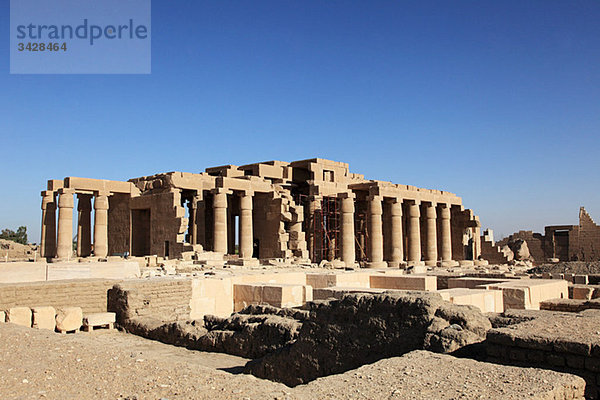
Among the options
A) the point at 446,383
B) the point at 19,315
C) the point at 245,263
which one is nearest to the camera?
the point at 446,383

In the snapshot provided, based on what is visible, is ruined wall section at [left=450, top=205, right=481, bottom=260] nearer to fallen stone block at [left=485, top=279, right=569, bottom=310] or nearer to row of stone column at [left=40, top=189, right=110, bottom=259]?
row of stone column at [left=40, top=189, right=110, bottom=259]

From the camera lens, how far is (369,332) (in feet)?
21.3

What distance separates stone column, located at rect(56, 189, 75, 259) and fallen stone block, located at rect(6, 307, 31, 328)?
14699 millimetres

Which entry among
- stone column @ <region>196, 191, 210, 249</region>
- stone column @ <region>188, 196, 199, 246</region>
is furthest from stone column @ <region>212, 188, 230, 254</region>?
stone column @ <region>196, 191, 210, 249</region>

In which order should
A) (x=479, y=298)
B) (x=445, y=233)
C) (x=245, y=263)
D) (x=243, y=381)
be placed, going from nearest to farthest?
(x=243, y=381) → (x=479, y=298) → (x=245, y=263) → (x=445, y=233)

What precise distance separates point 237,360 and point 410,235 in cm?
2325

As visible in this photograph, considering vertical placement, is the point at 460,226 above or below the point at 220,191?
below

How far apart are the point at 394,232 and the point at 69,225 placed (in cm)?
1693

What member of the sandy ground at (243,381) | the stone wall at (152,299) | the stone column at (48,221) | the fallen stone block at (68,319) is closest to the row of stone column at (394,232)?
the stone column at (48,221)

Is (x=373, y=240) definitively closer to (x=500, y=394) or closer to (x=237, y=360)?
(x=237, y=360)

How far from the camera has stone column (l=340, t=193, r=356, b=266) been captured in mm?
27109

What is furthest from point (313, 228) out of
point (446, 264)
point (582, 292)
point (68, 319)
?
point (68, 319)

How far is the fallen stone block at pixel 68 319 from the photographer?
1093 cm

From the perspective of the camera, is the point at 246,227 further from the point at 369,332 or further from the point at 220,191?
the point at 369,332
